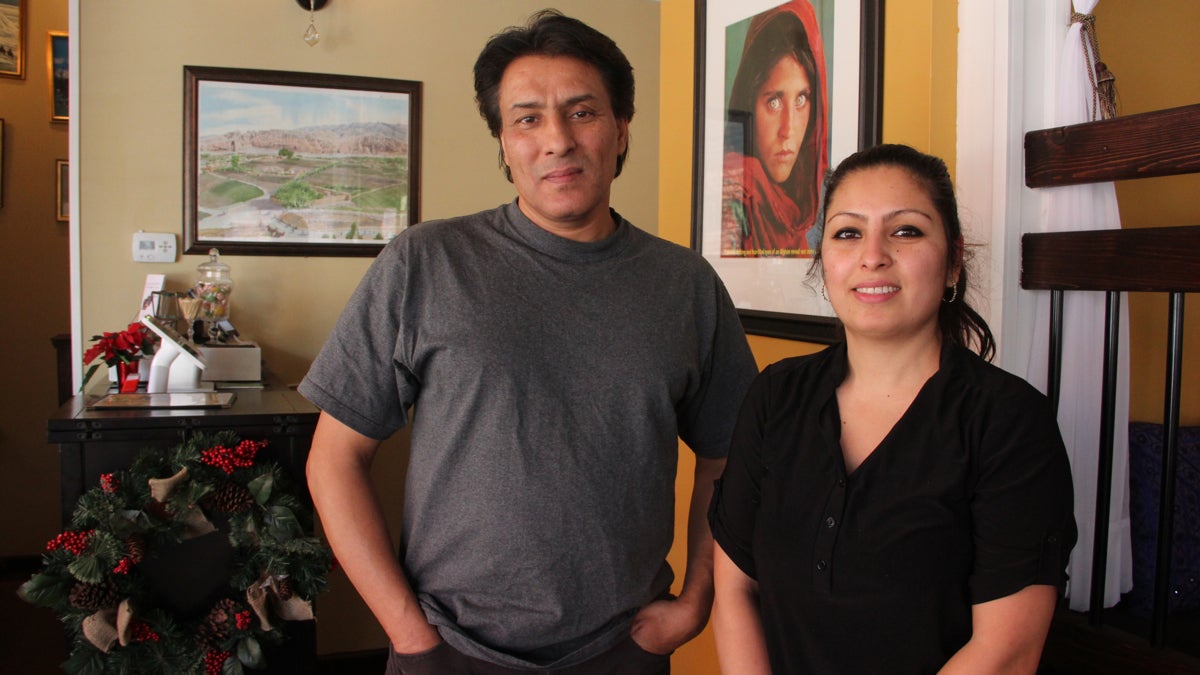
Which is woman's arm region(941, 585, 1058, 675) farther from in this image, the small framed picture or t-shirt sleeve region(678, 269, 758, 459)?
the small framed picture

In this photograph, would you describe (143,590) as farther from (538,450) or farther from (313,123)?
(313,123)

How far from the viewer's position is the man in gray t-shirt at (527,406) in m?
1.24

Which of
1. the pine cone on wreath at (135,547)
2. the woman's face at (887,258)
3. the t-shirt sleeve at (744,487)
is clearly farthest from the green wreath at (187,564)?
the woman's face at (887,258)

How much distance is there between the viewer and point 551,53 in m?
1.33

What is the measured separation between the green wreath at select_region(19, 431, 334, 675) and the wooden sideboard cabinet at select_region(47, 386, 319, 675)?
62mm

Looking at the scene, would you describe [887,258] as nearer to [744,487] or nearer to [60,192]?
[744,487]

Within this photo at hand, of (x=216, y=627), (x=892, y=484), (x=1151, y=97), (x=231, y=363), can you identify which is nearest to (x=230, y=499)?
(x=216, y=627)

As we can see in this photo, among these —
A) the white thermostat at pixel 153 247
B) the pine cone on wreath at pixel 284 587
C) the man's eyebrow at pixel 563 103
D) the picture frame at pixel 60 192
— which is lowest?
the pine cone on wreath at pixel 284 587

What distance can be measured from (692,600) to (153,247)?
2590mm

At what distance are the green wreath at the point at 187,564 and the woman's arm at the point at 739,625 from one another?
1.27m

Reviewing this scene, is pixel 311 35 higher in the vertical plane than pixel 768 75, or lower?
higher

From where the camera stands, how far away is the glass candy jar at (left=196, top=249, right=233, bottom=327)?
3102 mm

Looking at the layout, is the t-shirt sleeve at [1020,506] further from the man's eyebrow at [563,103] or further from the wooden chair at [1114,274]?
the man's eyebrow at [563,103]

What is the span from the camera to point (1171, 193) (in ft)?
6.79
